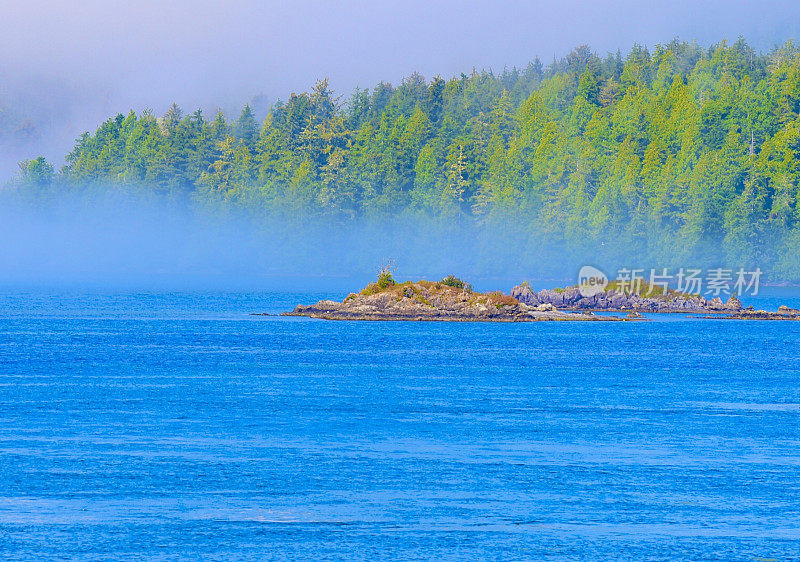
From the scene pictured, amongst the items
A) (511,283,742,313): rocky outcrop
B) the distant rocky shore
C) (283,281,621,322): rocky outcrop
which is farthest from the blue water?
(511,283,742,313): rocky outcrop

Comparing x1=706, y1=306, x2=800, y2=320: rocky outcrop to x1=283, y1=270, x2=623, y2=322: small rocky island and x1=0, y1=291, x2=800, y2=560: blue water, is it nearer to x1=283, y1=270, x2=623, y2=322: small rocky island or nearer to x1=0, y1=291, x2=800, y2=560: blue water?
x1=283, y1=270, x2=623, y2=322: small rocky island

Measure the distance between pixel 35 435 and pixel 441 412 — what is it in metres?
15.1

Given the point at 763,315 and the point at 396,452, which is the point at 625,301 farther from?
the point at 396,452

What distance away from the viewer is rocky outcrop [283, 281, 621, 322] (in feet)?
323

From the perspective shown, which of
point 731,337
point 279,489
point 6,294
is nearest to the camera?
point 279,489

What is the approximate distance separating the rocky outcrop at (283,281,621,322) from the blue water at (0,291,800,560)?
2174cm

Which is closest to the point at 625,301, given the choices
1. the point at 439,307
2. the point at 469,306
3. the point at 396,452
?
the point at 469,306

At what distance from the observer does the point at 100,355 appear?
230ft

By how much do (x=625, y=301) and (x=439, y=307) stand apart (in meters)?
21.0

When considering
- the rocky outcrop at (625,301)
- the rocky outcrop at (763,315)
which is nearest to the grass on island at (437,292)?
the rocky outcrop at (625,301)

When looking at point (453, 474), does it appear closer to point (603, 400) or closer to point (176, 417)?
point (176, 417)

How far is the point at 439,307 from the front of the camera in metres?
98.5

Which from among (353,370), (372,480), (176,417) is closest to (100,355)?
(353,370)

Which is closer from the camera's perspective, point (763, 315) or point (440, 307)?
point (440, 307)
